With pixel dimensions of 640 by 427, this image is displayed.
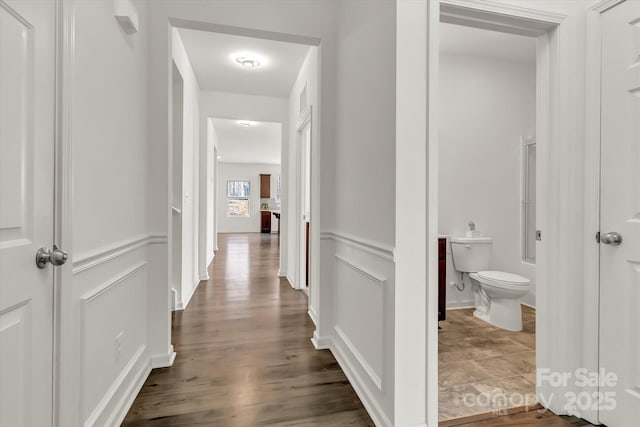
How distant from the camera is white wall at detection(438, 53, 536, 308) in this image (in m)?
3.37

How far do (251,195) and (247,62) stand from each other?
30.2 feet

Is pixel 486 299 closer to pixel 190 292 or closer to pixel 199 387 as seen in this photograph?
pixel 199 387

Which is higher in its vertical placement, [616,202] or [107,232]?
[616,202]

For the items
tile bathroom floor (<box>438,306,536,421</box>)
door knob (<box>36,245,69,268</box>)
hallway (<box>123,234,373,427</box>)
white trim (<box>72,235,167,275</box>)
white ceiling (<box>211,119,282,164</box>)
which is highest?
white ceiling (<box>211,119,282,164</box>)

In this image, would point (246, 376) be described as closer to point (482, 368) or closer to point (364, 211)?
point (364, 211)

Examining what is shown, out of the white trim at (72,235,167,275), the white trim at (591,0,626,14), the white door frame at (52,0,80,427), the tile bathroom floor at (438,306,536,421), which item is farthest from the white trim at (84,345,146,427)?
the white trim at (591,0,626,14)

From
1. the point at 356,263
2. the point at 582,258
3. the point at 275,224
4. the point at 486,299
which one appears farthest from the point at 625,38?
the point at 275,224

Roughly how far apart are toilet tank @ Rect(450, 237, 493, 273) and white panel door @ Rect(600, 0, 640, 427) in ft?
5.26

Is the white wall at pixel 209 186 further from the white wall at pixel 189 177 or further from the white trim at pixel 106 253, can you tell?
the white trim at pixel 106 253

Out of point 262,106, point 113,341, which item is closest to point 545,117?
point 113,341

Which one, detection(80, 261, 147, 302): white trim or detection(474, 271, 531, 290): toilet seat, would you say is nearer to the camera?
detection(80, 261, 147, 302): white trim

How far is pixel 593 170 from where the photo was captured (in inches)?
64.8

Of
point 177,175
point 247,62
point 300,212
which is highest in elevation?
point 247,62

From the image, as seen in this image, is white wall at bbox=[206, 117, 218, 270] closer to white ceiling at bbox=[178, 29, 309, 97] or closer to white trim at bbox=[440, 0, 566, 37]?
white ceiling at bbox=[178, 29, 309, 97]
